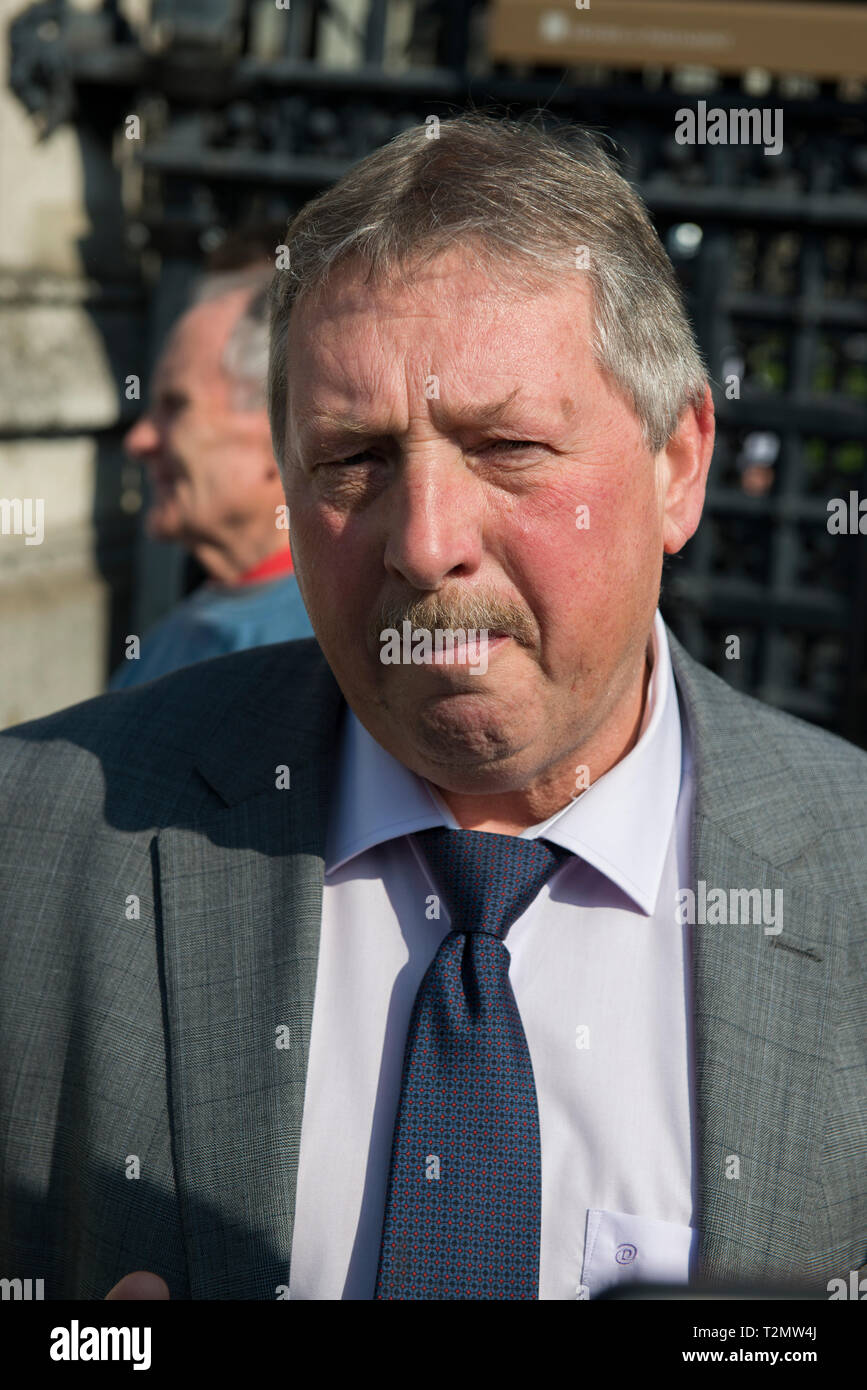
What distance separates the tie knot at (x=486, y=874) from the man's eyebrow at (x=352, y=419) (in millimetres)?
486

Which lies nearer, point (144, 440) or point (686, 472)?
point (686, 472)

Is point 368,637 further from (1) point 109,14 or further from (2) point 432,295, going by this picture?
(1) point 109,14

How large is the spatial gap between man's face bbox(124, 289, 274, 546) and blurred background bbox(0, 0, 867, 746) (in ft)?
3.95

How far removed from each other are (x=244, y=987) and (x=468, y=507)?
62cm

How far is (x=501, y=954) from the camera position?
1574 millimetres

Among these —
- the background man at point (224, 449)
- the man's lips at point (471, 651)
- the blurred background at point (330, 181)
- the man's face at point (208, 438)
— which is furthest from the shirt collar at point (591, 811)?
the blurred background at point (330, 181)

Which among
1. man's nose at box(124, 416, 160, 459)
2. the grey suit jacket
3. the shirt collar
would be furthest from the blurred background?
the shirt collar

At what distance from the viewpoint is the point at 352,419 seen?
1.50m

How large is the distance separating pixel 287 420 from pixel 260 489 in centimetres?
179

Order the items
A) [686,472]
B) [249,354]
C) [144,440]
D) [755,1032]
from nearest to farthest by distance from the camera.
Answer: [755,1032], [686,472], [249,354], [144,440]

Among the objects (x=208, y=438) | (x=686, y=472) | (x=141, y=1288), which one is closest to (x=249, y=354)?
(x=208, y=438)

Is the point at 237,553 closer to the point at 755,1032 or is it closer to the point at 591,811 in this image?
the point at 591,811

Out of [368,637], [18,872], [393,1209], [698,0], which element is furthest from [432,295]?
[698,0]
